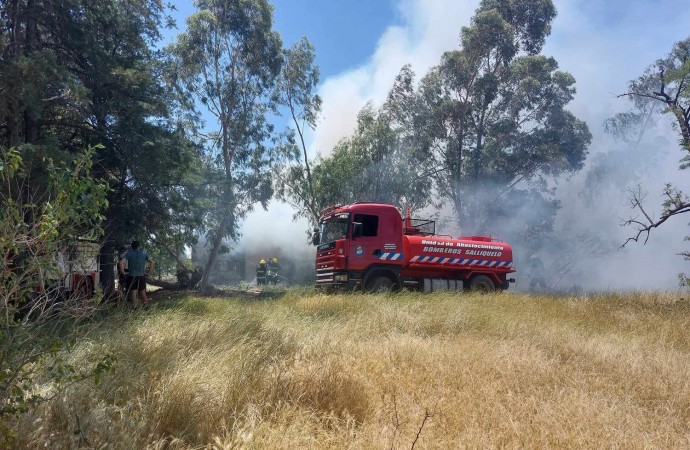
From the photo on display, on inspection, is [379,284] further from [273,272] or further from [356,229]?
[273,272]

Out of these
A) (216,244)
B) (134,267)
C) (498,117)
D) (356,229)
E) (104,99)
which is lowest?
(134,267)

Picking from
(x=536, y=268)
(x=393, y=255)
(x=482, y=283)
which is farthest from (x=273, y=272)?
(x=393, y=255)

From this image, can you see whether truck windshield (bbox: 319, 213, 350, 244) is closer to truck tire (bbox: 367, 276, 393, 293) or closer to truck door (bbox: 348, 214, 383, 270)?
truck door (bbox: 348, 214, 383, 270)

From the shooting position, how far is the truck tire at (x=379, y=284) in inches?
477

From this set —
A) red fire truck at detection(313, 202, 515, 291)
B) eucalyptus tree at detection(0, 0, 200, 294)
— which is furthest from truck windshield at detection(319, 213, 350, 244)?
eucalyptus tree at detection(0, 0, 200, 294)

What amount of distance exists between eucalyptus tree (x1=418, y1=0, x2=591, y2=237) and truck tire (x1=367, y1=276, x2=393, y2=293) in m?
12.9

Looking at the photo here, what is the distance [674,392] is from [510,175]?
21950 millimetres

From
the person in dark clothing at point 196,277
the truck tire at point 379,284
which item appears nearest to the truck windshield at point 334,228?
the truck tire at point 379,284

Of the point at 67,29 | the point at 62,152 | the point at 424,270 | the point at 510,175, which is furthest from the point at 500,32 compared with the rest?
the point at 62,152

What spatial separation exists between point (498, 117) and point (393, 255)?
51.0 feet

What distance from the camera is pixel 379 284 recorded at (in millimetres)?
12359

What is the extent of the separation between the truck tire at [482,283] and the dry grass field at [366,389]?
22.0 ft

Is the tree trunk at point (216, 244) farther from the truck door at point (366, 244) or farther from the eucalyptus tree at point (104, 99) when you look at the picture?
the truck door at point (366, 244)

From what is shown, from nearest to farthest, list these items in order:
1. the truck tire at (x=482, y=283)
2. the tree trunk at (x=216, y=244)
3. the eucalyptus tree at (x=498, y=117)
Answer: the truck tire at (x=482, y=283), the tree trunk at (x=216, y=244), the eucalyptus tree at (x=498, y=117)
